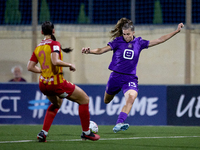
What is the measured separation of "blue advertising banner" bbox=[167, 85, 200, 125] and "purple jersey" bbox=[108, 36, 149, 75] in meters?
3.43

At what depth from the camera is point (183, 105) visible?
33.3 ft

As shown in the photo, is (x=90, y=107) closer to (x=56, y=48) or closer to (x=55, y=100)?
(x=55, y=100)

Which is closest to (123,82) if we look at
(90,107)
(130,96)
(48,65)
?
(130,96)

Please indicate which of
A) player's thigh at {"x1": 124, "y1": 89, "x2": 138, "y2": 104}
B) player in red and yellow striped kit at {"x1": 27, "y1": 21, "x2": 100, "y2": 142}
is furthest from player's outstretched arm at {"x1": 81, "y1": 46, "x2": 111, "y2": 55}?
player's thigh at {"x1": 124, "y1": 89, "x2": 138, "y2": 104}

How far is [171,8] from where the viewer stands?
14375 millimetres

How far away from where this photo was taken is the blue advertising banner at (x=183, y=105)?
1010cm

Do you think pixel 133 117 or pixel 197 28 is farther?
pixel 197 28

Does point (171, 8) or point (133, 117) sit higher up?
point (171, 8)

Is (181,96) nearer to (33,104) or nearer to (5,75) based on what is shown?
(33,104)

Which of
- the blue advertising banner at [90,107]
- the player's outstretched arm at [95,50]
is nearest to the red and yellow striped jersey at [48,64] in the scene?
the player's outstretched arm at [95,50]

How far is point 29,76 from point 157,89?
5526 millimetres

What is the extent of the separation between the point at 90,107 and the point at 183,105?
2.33 meters

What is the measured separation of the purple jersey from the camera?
705 cm

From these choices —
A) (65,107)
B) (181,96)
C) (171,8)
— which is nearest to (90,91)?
(65,107)
